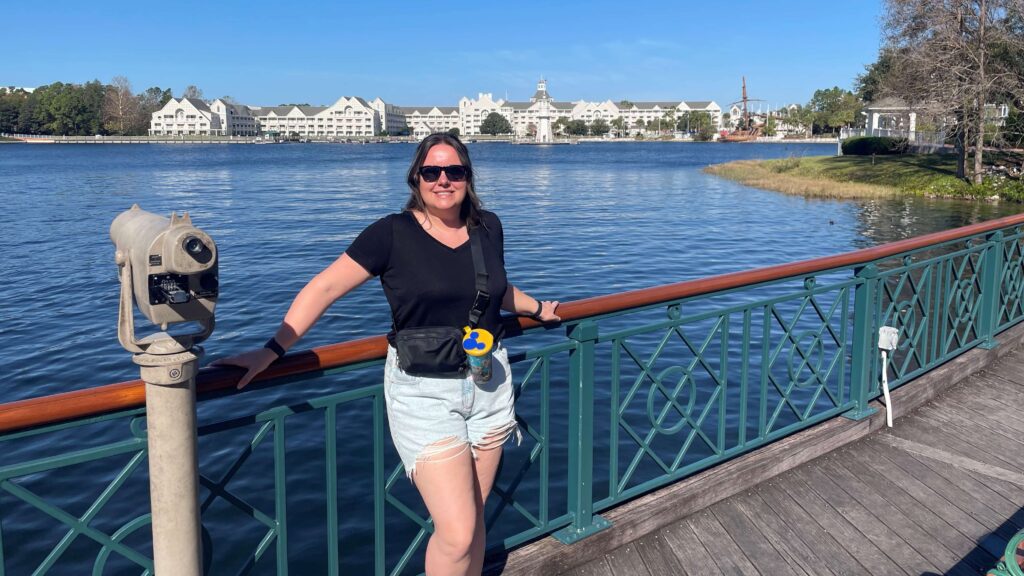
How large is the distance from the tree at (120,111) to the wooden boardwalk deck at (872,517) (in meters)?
206

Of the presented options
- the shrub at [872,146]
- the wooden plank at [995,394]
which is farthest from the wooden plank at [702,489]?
the shrub at [872,146]

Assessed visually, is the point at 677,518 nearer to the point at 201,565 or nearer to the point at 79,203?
the point at 201,565

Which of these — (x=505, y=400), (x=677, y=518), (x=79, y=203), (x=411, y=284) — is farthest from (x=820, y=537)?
(x=79, y=203)

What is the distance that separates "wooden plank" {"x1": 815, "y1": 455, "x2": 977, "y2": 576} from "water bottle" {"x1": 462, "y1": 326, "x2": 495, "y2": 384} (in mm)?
2187

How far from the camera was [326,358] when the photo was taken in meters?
2.73

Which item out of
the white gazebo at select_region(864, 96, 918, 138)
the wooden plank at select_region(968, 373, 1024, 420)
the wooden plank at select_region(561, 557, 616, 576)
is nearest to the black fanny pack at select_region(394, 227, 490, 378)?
the wooden plank at select_region(561, 557, 616, 576)

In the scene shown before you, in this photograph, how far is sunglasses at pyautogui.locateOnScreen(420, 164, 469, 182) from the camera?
2.85m

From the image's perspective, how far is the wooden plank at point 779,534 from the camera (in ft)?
11.5

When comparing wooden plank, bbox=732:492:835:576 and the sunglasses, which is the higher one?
the sunglasses

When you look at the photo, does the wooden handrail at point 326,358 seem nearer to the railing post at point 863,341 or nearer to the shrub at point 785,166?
the railing post at point 863,341

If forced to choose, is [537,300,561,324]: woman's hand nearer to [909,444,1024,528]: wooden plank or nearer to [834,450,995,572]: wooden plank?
[834,450,995,572]: wooden plank

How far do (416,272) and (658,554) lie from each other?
5.79 ft

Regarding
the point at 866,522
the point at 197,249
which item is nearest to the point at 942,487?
the point at 866,522

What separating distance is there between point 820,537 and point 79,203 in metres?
41.7
